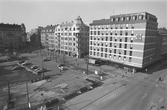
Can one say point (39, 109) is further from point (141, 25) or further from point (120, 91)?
point (141, 25)

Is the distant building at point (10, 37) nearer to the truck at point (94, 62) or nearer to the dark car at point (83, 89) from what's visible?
the truck at point (94, 62)

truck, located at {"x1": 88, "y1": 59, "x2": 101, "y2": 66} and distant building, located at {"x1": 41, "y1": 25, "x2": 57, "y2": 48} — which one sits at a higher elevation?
distant building, located at {"x1": 41, "y1": 25, "x2": 57, "y2": 48}

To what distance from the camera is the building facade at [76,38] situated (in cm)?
7319

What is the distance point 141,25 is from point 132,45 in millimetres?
8919

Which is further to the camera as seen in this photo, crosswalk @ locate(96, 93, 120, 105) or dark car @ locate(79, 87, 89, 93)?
dark car @ locate(79, 87, 89, 93)

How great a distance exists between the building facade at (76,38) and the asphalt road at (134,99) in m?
46.6

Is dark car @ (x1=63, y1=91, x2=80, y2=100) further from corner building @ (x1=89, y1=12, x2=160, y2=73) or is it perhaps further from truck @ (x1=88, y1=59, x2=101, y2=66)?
corner building @ (x1=89, y1=12, x2=160, y2=73)

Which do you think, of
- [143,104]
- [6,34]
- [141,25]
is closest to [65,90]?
[143,104]

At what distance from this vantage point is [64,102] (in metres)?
25.5

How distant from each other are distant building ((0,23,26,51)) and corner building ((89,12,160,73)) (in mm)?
88507

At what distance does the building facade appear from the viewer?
73188 millimetres

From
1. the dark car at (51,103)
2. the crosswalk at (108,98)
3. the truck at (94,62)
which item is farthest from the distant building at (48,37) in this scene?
the crosswalk at (108,98)

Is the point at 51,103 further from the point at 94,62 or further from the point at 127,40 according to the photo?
the point at 127,40

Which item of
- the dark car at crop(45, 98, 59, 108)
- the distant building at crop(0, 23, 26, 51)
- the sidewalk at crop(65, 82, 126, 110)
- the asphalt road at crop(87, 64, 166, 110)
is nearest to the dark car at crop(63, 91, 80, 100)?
the sidewalk at crop(65, 82, 126, 110)
